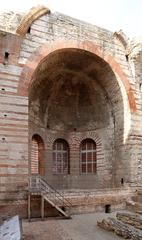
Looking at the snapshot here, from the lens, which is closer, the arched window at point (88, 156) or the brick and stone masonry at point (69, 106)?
the brick and stone masonry at point (69, 106)

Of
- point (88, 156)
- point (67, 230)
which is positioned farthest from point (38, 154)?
point (67, 230)

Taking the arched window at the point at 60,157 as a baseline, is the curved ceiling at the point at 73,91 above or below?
above

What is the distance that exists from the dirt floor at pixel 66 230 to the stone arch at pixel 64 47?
5.50 metres

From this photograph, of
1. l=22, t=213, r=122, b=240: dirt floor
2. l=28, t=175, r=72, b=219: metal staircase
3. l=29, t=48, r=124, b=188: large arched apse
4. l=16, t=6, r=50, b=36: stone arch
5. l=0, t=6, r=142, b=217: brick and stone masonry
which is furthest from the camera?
l=29, t=48, r=124, b=188: large arched apse

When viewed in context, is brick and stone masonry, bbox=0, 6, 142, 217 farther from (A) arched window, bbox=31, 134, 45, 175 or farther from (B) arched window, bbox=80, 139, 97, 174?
(B) arched window, bbox=80, 139, 97, 174

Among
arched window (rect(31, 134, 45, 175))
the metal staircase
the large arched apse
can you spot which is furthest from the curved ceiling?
the metal staircase

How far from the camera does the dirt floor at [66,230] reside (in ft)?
33.1

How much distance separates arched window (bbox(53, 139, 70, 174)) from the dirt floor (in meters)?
5.91

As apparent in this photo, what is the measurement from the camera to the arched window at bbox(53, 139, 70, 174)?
19.0 m

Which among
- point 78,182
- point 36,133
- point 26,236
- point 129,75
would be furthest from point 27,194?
point 129,75

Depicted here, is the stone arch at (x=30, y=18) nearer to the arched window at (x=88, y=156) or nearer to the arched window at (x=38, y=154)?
the arched window at (x=38, y=154)

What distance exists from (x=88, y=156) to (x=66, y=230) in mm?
8837

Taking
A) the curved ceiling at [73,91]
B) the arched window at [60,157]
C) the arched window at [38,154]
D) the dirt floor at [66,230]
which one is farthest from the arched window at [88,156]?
the dirt floor at [66,230]

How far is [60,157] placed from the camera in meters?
19.3
